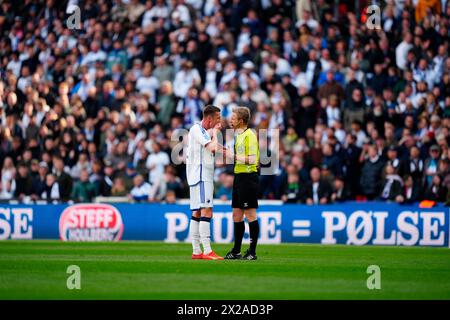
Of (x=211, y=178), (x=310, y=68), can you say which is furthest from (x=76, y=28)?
(x=211, y=178)

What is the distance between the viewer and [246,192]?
17203mm

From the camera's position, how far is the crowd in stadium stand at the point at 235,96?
26.5 meters

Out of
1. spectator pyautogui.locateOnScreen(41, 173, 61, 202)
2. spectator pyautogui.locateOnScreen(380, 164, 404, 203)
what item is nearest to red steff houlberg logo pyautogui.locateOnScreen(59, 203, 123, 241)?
spectator pyautogui.locateOnScreen(41, 173, 61, 202)

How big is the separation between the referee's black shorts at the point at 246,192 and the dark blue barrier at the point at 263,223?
26.2 ft

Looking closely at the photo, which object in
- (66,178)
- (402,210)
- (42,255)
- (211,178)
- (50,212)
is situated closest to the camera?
(211,178)

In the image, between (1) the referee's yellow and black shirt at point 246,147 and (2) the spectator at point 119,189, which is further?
(2) the spectator at point 119,189

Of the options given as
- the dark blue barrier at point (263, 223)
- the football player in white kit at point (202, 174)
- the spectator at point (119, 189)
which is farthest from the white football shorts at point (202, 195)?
the spectator at point (119, 189)

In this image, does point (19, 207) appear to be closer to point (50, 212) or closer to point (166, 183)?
point (50, 212)

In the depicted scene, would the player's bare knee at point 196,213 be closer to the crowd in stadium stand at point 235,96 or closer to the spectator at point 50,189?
the crowd in stadium stand at point 235,96

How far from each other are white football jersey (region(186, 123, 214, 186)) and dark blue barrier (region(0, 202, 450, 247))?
769 centimetres

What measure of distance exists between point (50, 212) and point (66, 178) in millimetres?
1951

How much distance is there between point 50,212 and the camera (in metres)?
26.4

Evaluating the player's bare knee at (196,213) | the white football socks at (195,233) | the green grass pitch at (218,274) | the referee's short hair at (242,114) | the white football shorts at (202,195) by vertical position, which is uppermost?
the referee's short hair at (242,114)

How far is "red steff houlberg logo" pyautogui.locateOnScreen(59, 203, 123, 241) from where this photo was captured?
26.0 meters
